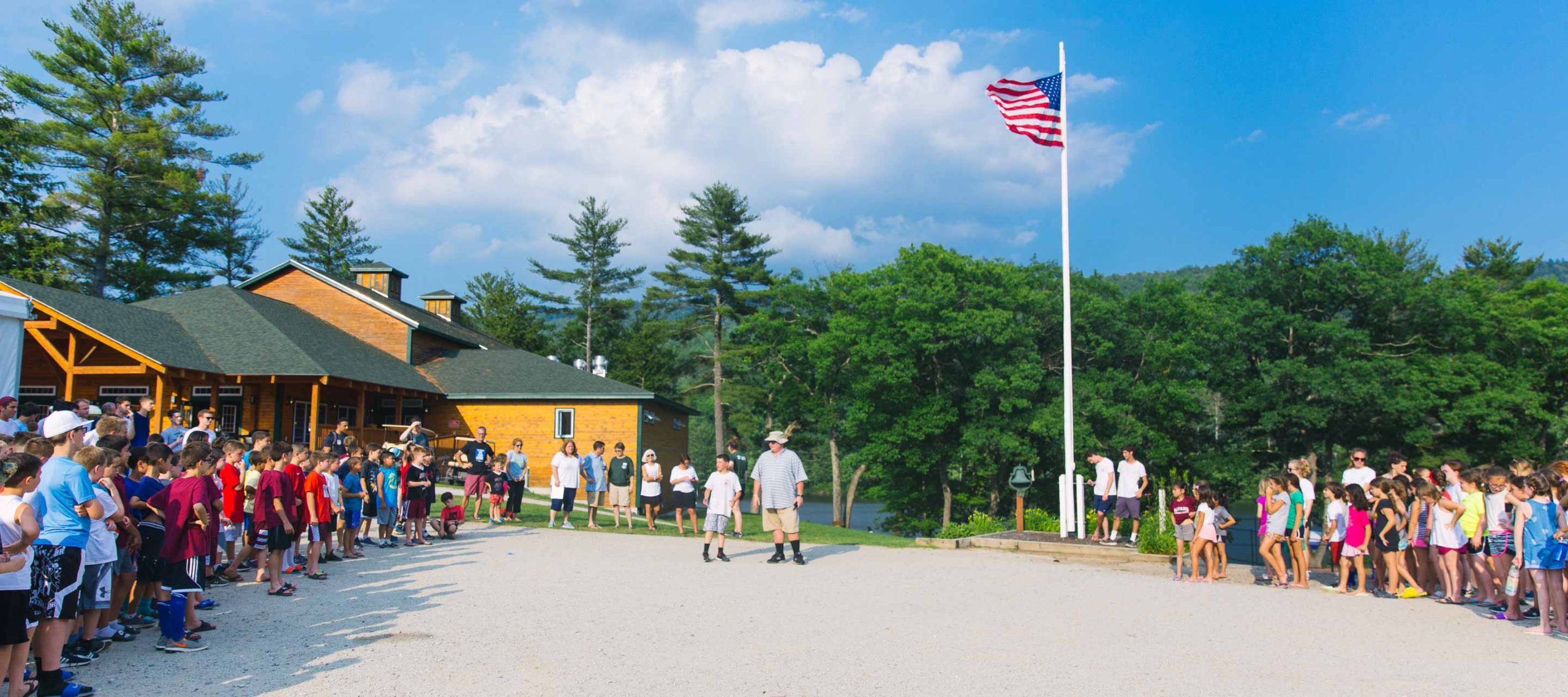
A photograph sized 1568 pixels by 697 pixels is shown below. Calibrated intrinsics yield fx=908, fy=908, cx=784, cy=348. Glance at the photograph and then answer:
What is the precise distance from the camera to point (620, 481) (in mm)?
16688

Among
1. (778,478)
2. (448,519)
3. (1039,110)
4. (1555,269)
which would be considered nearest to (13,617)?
(778,478)

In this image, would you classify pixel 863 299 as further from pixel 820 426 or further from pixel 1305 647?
pixel 1305 647

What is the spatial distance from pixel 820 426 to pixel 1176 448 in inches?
613

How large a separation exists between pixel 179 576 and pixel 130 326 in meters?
19.8

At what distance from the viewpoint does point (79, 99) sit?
131 feet

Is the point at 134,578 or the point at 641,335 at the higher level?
the point at 641,335

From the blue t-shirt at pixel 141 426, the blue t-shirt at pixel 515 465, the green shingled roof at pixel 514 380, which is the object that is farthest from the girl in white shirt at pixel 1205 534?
the green shingled roof at pixel 514 380

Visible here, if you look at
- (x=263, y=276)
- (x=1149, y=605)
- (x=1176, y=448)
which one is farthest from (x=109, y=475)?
(x=1176, y=448)

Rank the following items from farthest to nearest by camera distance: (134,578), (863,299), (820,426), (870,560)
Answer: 1. (820,426)
2. (863,299)
3. (870,560)
4. (134,578)

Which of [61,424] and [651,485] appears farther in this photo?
[651,485]

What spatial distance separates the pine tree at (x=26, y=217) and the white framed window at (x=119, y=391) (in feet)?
53.9

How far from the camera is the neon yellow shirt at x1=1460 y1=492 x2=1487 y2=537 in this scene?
9242mm

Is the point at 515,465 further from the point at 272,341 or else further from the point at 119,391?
the point at 119,391

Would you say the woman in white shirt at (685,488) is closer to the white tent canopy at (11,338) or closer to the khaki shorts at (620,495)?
the khaki shorts at (620,495)
